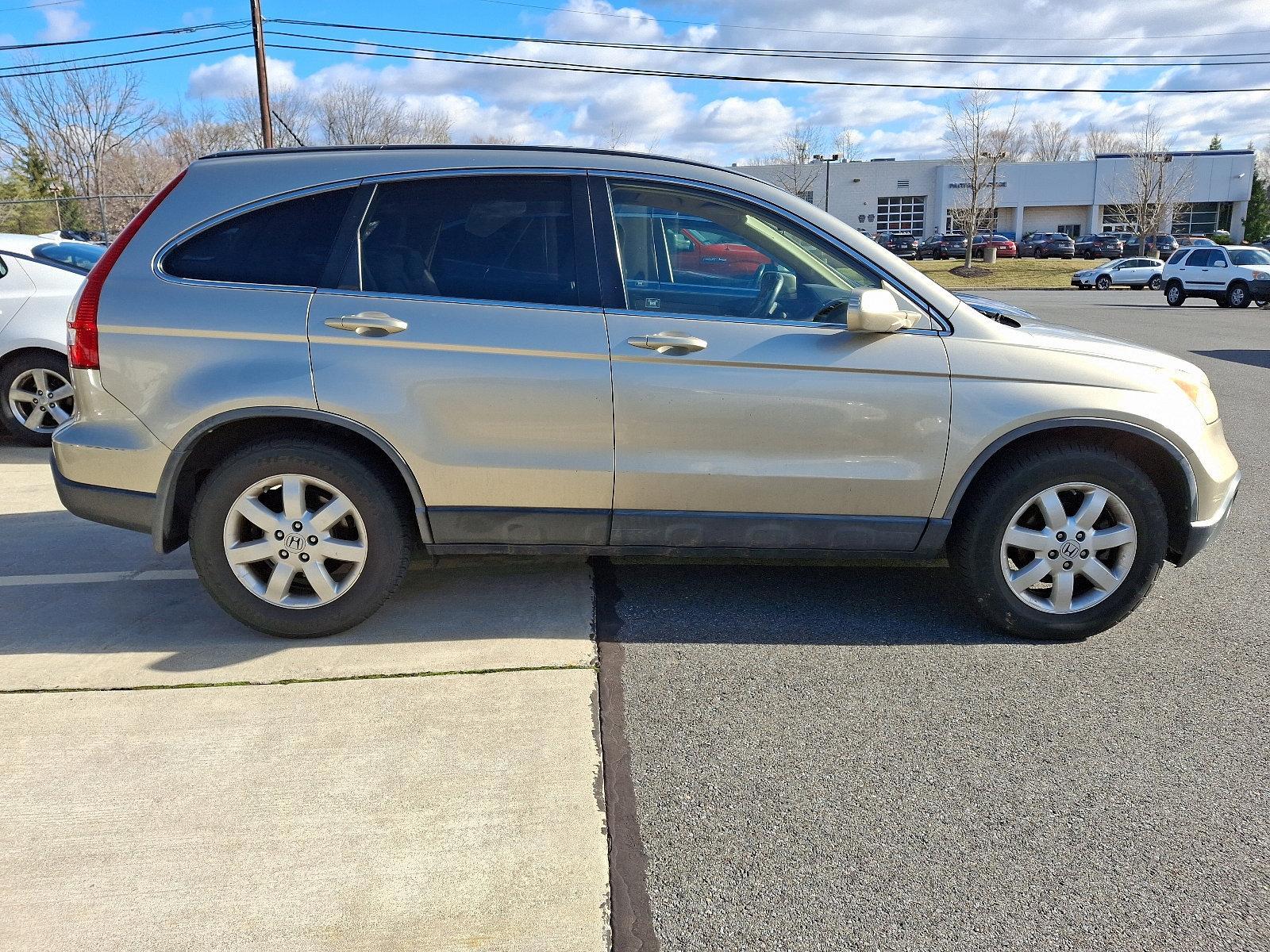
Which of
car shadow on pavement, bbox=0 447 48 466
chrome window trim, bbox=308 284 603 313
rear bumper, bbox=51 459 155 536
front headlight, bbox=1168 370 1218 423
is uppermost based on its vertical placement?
chrome window trim, bbox=308 284 603 313

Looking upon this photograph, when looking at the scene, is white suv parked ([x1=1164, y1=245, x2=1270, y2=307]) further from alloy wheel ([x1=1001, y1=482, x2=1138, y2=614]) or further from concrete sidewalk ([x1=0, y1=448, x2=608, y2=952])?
concrete sidewalk ([x1=0, y1=448, x2=608, y2=952])

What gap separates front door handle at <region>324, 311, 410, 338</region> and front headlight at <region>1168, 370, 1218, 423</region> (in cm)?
309

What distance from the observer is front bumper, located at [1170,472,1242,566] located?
397cm

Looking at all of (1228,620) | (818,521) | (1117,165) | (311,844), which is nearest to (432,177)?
(818,521)

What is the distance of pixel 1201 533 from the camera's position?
397 centimetres

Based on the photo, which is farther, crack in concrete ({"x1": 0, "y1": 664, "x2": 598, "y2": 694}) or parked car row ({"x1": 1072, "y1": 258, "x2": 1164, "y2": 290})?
parked car row ({"x1": 1072, "y1": 258, "x2": 1164, "y2": 290})

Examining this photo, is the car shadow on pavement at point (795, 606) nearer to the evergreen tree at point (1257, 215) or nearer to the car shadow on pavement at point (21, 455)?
the car shadow on pavement at point (21, 455)

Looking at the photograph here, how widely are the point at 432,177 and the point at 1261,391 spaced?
10.1 meters

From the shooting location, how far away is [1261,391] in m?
10.6

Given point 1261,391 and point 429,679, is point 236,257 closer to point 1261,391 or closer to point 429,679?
point 429,679

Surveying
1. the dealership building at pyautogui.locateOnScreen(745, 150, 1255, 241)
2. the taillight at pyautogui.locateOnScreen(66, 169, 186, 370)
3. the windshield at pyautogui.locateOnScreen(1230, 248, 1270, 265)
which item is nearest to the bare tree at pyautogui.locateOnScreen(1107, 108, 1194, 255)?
the dealership building at pyautogui.locateOnScreen(745, 150, 1255, 241)

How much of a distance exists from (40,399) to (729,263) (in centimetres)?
619

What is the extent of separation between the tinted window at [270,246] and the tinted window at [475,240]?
0.17 m

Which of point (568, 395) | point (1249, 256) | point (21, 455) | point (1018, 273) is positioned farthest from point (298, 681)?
point (1018, 273)
